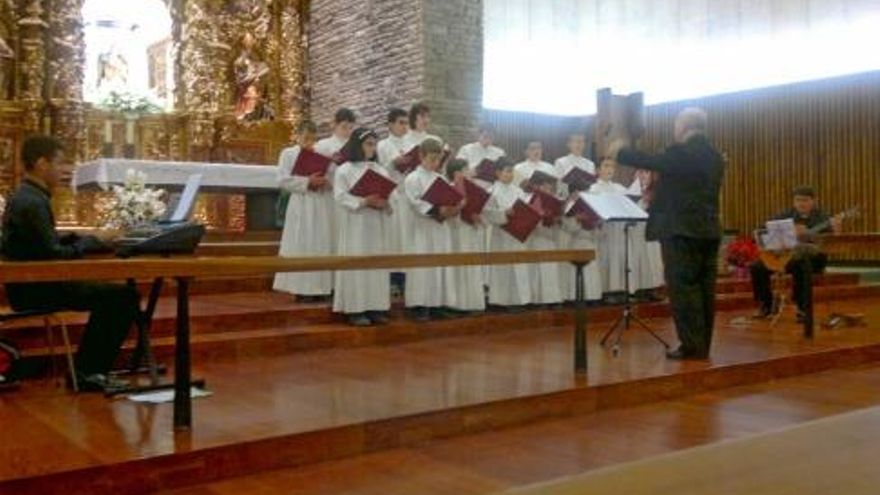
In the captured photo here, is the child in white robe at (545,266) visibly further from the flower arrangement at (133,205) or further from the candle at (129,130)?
the candle at (129,130)

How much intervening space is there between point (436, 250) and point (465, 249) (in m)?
0.37

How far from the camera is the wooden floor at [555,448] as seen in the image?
148 inches

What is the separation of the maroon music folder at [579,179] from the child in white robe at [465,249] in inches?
35.6

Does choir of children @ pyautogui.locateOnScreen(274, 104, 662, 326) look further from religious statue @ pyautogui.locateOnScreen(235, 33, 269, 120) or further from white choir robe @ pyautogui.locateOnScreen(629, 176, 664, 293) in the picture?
religious statue @ pyautogui.locateOnScreen(235, 33, 269, 120)

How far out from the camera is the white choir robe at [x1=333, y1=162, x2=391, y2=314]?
22.7 ft

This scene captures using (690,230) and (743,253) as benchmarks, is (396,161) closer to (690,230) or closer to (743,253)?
(690,230)

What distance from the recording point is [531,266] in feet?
26.8

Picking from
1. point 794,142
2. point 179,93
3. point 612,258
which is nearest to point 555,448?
point 612,258

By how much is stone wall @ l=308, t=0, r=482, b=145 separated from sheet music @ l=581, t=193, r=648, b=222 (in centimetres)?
429

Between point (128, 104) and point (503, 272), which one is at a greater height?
point (128, 104)

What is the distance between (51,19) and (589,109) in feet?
30.5

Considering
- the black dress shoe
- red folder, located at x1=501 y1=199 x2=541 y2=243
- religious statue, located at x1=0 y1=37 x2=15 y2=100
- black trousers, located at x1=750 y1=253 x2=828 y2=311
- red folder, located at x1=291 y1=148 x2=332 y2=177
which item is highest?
religious statue, located at x1=0 y1=37 x2=15 y2=100

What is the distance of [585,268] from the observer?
28.0 feet

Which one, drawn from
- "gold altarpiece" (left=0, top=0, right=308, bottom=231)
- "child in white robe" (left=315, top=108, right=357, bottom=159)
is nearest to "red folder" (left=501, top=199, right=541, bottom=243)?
"child in white robe" (left=315, top=108, right=357, bottom=159)
